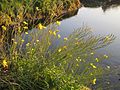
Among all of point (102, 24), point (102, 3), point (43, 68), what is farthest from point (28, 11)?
point (102, 3)

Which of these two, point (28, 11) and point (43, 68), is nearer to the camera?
point (43, 68)

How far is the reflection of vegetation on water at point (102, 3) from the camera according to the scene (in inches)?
1308

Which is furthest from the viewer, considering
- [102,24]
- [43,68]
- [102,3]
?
[102,3]

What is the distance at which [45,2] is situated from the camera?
873 inches

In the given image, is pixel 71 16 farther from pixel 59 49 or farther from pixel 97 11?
pixel 59 49

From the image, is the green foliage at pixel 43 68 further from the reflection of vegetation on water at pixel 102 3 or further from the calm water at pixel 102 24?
the reflection of vegetation on water at pixel 102 3

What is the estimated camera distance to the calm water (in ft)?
57.1

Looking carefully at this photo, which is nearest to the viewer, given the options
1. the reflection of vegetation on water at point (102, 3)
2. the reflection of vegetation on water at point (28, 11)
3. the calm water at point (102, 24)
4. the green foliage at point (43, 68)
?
the green foliage at point (43, 68)

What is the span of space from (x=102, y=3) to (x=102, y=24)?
11792 millimetres

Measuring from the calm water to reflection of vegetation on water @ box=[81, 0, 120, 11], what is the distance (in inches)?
43.1

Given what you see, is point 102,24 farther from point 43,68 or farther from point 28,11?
point 43,68

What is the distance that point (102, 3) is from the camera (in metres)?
36.1

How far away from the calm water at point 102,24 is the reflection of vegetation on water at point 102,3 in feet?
3.59

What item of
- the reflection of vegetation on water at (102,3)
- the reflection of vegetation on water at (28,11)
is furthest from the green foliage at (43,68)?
the reflection of vegetation on water at (102,3)
